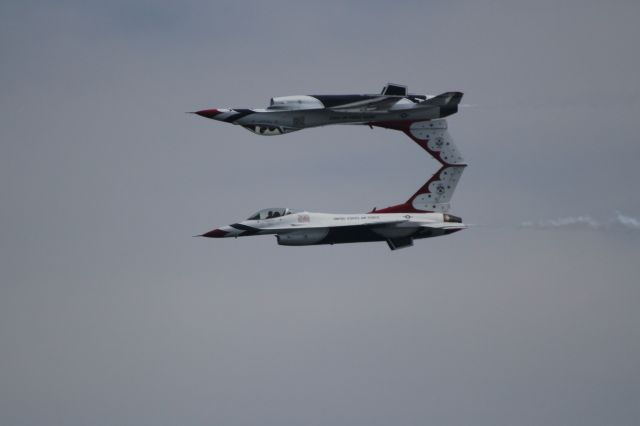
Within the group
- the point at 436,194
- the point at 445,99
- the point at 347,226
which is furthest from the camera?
the point at 436,194

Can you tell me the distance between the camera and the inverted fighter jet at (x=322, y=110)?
11450cm

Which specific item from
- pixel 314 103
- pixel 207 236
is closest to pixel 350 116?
pixel 314 103

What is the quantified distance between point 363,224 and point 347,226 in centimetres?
90

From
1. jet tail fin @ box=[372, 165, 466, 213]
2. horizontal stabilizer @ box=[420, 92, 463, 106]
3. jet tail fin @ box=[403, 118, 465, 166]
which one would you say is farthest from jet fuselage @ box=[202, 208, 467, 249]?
horizontal stabilizer @ box=[420, 92, 463, 106]

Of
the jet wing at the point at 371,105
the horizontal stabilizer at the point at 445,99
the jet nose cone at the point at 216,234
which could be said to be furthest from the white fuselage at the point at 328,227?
the horizontal stabilizer at the point at 445,99

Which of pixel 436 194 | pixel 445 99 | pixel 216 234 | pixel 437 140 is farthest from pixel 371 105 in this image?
pixel 216 234

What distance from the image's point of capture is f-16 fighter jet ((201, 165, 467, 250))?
114 meters

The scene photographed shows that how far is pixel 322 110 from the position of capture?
4520 inches

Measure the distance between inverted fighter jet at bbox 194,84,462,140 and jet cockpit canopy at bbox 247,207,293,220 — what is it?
428cm

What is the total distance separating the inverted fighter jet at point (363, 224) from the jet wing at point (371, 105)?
2.59 meters

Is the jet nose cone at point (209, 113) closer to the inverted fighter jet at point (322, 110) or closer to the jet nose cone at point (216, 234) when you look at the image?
the inverted fighter jet at point (322, 110)

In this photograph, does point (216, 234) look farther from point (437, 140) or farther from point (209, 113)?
point (437, 140)

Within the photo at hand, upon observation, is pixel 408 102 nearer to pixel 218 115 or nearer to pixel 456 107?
pixel 456 107

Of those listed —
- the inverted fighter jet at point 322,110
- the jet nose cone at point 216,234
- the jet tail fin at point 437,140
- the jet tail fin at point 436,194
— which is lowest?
the jet nose cone at point 216,234
